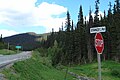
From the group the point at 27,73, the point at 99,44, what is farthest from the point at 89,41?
the point at 99,44

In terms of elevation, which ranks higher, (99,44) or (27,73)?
(99,44)

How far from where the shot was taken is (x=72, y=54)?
337 ft

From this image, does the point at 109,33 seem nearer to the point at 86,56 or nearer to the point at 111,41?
the point at 111,41

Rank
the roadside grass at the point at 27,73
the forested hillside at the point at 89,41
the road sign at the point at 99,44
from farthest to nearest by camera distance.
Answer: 1. the forested hillside at the point at 89,41
2. the roadside grass at the point at 27,73
3. the road sign at the point at 99,44

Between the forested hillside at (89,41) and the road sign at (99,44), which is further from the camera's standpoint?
the forested hillside at (89,41)

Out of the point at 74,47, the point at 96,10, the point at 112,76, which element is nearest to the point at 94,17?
the point at 96,10

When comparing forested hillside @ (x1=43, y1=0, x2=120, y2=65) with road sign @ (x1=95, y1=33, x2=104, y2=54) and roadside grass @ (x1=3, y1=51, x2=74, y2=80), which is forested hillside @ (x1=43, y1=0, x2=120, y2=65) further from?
road sign @ (x1=95, y1=33, x2=104, y2=54)

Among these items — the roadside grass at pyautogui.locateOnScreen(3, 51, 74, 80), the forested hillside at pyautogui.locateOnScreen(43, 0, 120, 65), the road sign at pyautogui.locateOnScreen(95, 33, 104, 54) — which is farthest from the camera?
the forested hillside at pyautogui.locateOnScreen(43, 0, 120, 65)

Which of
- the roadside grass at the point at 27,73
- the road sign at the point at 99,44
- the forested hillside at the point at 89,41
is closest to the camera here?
the road sign at the point at 99,44

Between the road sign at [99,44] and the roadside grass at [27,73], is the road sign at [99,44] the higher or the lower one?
the higher one

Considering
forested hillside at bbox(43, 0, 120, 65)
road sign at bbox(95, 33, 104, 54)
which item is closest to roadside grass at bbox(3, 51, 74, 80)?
road sign at bbox(95, 33, 104, 54)

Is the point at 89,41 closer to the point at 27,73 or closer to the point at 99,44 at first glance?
the point at 27,73

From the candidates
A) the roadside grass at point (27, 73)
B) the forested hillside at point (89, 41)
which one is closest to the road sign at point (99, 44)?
the roadside grass at point (27, 73)

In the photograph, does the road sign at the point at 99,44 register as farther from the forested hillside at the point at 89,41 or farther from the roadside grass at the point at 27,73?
the forested hillside at the point at 89,41
